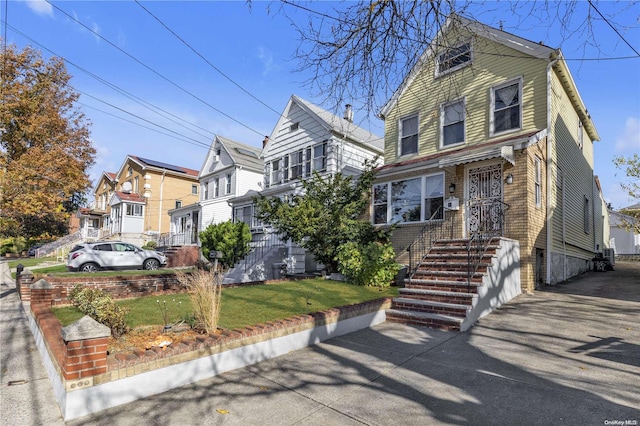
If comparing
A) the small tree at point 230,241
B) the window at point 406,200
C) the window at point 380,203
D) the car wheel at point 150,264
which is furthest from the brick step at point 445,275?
the car wheel at point 150,264

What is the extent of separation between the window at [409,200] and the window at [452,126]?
2092 mm

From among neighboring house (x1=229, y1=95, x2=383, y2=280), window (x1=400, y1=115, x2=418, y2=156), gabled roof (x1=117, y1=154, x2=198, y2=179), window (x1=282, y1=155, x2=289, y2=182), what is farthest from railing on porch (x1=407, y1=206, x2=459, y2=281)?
gabled roof (x1=117, y1=154, x2=198, y2=179)

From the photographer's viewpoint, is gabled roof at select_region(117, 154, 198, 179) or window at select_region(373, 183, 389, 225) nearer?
window at select_region(373, 183, 389, 225)

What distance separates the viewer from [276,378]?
4.48 m

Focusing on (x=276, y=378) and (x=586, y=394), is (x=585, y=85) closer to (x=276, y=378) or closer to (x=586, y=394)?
(x=586, y=394)

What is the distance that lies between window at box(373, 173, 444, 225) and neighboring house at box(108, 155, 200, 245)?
2502cm

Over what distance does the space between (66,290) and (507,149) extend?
1157 cm

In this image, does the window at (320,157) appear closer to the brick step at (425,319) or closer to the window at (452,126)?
the window at (452,126)

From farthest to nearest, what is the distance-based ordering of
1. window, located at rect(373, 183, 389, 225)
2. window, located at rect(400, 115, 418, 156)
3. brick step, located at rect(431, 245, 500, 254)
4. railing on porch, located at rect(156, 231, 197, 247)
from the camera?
railing on porch, located at rect(156, 231, 197, 247)
window, located at rect(400, 115, 418, 156)
window, located at rect(373, 183, 389, 225)
brick step, located at rect(431, 245, 500, 254)

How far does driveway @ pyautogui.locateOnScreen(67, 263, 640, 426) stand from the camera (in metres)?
3.45

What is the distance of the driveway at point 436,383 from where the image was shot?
11.3ft

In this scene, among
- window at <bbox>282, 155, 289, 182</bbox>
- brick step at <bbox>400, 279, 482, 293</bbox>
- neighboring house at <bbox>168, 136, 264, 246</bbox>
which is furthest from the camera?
neighboring house at <bbox>168, 136, 264, 246</bbox>

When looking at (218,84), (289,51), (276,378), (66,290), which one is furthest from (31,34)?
(276,378)

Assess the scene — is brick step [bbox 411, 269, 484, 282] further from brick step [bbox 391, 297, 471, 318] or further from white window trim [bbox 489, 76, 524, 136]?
white window trim [bbox 489, 76, 524, 136]
